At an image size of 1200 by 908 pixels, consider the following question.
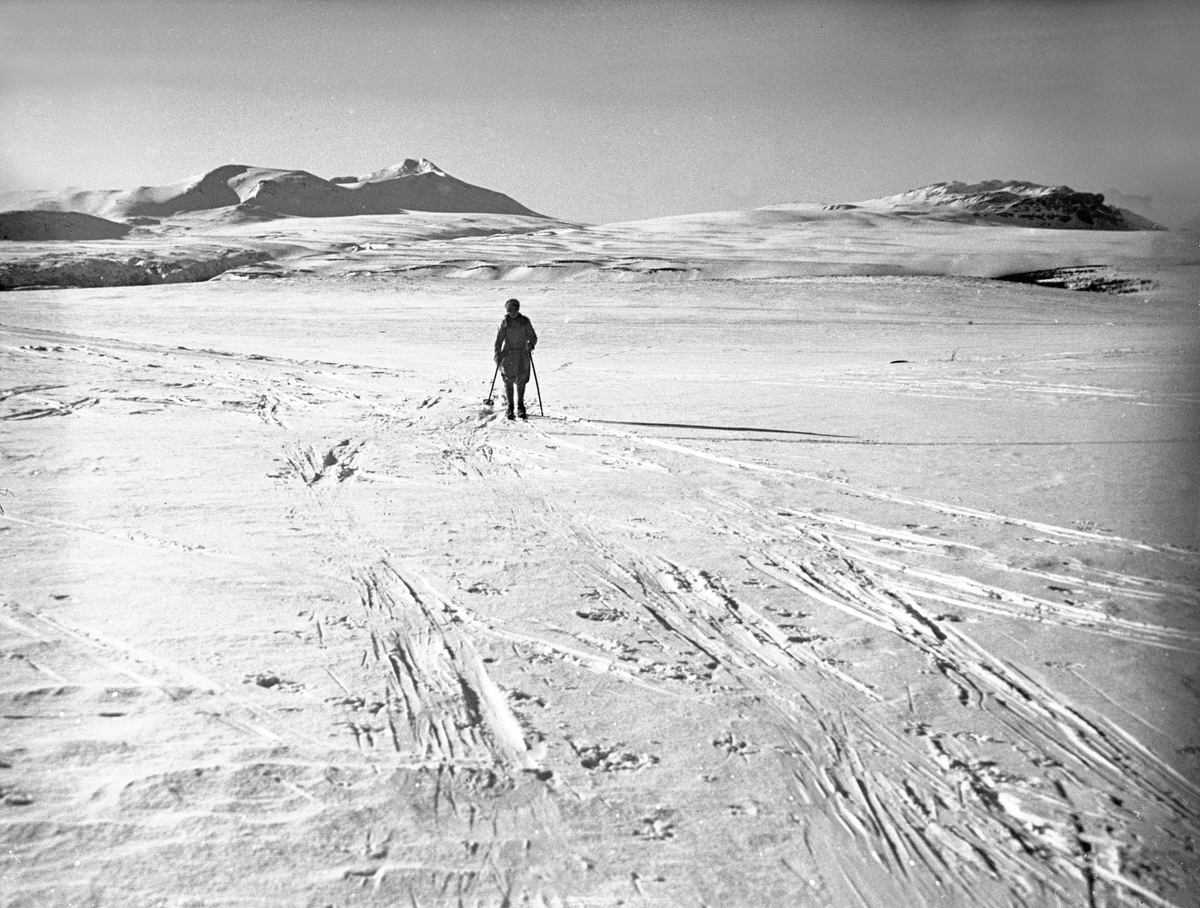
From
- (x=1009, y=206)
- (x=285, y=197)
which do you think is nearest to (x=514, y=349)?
(x=1009, y=206)

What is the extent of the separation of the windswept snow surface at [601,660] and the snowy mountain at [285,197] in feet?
302

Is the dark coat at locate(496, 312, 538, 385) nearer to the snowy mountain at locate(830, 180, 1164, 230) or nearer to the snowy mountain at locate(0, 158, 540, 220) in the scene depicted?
the snowy mountain at locate(830, 180, 1164, 230)

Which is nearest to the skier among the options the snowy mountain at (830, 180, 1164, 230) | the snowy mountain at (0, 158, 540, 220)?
the snowy mountain at (830, 180, 1164, 230)

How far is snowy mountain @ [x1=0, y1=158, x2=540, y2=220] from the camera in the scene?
101812 millimetres

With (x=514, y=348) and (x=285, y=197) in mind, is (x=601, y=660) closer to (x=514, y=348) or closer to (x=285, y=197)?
(x=514, y=348)

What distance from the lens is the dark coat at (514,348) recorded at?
481 inches

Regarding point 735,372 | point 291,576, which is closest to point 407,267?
point 735,372

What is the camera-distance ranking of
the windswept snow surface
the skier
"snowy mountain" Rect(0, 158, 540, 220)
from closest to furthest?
1. the windswept snow surface
2. the skier
3. "snowy mountain" Rect(0, 158, 540, 220)

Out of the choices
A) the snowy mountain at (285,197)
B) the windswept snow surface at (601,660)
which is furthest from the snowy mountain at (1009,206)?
the windswept snow surface at (601,660)

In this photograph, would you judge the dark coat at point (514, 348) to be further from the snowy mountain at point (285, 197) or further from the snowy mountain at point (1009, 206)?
the snowy mountain at point (285, 197)

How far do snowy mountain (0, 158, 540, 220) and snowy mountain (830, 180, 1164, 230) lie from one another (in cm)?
4981

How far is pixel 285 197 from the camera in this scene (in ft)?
340

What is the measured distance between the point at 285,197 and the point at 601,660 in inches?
4233

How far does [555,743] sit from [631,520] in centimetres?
347
